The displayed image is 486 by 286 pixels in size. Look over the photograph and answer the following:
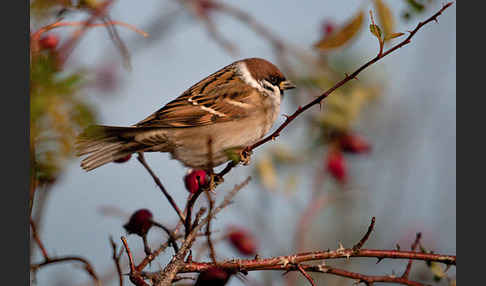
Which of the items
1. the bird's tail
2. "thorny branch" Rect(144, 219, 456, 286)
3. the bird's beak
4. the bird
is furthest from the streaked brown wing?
"thorny branch" Rect(144, 219, 456, 286)

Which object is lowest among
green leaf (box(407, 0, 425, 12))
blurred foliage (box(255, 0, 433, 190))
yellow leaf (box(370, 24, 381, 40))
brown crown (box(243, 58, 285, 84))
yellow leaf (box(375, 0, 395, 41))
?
yellow leaf (box(370, 24, 381, 40))

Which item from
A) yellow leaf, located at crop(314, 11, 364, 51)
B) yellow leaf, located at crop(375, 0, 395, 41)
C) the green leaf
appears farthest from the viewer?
yellow leaf, located at crop(314, 11, 364, 51)

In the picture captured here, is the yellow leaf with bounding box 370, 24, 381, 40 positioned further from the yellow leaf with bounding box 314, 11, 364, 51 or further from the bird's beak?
the bird's beak

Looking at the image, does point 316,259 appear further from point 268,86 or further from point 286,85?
point 268,86

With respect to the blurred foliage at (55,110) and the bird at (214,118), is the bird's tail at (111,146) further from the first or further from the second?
the blurred foliage at (55,110)

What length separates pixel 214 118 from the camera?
102 inches

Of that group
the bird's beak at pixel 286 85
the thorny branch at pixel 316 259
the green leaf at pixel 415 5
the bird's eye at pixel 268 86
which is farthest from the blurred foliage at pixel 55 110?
the bird's eye at pixel 268 86

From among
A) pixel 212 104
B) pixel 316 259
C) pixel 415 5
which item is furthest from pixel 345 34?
pixel 212 104

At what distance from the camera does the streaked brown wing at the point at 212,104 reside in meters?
2.49

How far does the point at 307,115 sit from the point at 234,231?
804 mm

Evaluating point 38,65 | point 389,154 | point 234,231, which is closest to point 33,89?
point 38,65

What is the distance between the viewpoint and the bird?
2164 mm

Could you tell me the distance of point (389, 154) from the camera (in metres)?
3.19

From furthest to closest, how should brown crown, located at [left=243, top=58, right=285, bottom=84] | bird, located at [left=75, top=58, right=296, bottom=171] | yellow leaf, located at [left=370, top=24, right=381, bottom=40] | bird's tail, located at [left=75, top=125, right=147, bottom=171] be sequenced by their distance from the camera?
brown crown, located at [left=243, top=58, right=285, bottom=84]
bird, located at [left=75, top=58, right=296, bottom=171]
bird's tail, located at [left=75, top=125, right=147, bottom=171]
yellow leaf, located at [left=370, top=24, right=381, bottom=40]
